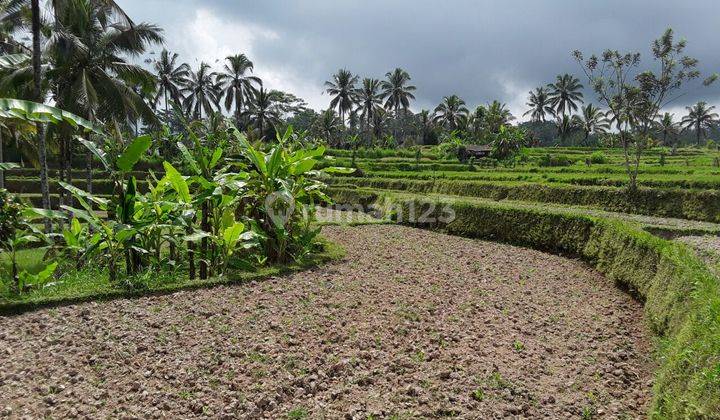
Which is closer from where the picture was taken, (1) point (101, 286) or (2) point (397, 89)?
(1) point (101, 286)

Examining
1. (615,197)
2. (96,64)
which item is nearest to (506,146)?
(615,197)

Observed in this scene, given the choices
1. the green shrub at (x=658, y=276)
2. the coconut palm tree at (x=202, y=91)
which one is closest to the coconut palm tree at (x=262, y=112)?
the coconut palm tree at (x=202, y=91)

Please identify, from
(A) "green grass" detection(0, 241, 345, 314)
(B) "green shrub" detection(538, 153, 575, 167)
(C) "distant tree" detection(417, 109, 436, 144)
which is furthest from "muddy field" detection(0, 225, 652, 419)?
(C) "distant tree" detection(417, 109, 436, 144)

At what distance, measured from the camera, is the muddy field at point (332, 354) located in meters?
4.25

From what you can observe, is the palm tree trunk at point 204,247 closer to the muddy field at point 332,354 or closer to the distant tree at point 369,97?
the muddy field at point 332,354

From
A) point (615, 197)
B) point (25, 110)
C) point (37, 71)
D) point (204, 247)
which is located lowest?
point (204, 247)

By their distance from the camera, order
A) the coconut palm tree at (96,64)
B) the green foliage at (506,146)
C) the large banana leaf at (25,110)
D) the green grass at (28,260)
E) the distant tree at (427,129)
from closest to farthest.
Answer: the large banana leaf at (25,110)
the green grass at (28,260)
the coconut palm tree at (96,64)
the green foliage at (506,146)
the distant tree at (427,129)

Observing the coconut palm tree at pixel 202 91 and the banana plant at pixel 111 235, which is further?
the coconut palm tree at pixel 202 91

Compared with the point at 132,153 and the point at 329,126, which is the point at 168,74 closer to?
the point at 329,126

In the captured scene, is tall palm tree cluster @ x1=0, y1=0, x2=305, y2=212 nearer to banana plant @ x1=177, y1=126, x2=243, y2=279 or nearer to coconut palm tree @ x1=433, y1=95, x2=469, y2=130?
banana plant @ x1=177, y1=126, x2=243, y2=279

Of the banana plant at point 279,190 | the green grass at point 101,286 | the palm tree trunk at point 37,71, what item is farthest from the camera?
the palm tree trunk at point 37,71

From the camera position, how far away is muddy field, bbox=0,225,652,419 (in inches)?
167

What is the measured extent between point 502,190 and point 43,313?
59.2 ft

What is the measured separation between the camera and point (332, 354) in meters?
5.21
